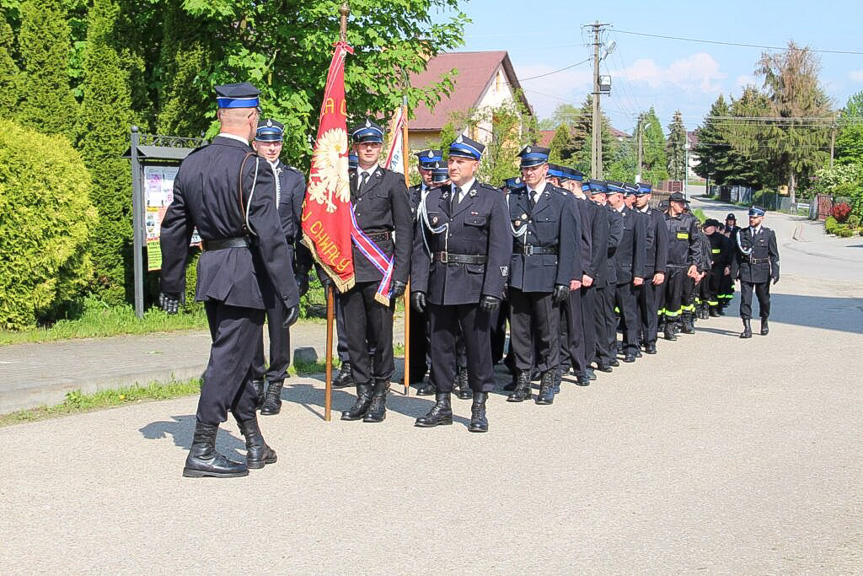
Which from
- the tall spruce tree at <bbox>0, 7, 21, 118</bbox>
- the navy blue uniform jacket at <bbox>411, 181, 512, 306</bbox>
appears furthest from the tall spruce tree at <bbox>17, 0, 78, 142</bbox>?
the navy blue uniform jacket at <bbox>411, 181, 512, 306</bbox>

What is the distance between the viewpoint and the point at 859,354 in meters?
12.1

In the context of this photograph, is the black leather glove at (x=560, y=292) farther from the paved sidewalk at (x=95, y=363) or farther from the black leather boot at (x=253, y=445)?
the black leather boot at (x=253, y=445)

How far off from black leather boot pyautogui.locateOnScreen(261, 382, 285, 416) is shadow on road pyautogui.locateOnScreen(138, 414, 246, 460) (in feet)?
2.06

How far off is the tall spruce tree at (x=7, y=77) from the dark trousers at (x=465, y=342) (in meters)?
6.82

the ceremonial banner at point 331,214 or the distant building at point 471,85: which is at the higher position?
the distant building at point 471,85

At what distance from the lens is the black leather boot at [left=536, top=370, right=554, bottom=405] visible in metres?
8.95

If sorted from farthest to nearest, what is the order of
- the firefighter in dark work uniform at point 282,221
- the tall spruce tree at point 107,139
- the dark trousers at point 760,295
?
the dark trousers at point 760,295 → the tall spruce tree at point 107,139 → the firefighter in dark work uniform at point 282,221

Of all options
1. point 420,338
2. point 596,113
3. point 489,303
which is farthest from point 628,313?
point 596,113

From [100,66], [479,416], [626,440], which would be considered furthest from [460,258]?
[100,66]

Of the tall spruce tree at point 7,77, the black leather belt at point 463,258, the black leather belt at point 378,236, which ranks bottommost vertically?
the black leather belt at point 463,258

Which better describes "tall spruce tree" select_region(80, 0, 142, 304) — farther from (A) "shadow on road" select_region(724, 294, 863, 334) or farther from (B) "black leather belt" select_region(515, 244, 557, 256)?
(A) "shadow on road" select_region(724, 294, 863, 334)

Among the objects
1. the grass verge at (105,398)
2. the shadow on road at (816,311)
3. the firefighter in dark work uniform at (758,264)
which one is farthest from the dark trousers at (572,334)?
the shadow on road at (816,311)

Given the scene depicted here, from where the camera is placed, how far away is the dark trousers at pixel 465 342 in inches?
307

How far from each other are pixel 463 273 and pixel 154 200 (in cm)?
581
